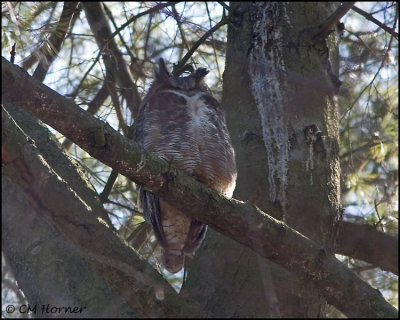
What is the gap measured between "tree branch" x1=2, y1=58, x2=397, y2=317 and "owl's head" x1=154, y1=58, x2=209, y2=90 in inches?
51.0

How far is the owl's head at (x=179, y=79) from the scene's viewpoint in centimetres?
319

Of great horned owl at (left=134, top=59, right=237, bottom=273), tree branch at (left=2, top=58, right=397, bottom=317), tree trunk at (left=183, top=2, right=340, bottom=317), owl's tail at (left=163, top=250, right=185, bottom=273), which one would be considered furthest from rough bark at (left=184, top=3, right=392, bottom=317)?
owl's tail at (left=163, top=250, right=185, bottom=273)

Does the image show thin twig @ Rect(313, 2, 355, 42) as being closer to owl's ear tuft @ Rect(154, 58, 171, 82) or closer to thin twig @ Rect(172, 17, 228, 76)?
thin twig @ Rect(172, 17, 228, 76)

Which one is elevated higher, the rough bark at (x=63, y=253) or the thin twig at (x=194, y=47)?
the thin twig at (x=194, y=47)

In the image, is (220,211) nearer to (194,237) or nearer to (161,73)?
(194,237)

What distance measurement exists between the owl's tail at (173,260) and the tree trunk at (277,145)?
369 millimetres

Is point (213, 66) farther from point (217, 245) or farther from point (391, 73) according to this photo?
point (217, 245)

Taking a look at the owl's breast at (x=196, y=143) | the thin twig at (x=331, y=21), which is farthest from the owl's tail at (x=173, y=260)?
the thin twig at (x=331, y=21)

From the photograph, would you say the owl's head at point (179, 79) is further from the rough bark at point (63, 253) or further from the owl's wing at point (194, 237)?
the rough bark at point (63, 253)

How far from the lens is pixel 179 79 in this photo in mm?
3217

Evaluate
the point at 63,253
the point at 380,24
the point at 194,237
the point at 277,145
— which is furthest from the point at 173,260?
the point at 380,24

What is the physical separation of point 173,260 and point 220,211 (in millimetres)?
935

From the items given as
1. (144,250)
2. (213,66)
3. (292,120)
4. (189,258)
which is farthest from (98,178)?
(292,120)

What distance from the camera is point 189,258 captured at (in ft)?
10.2
